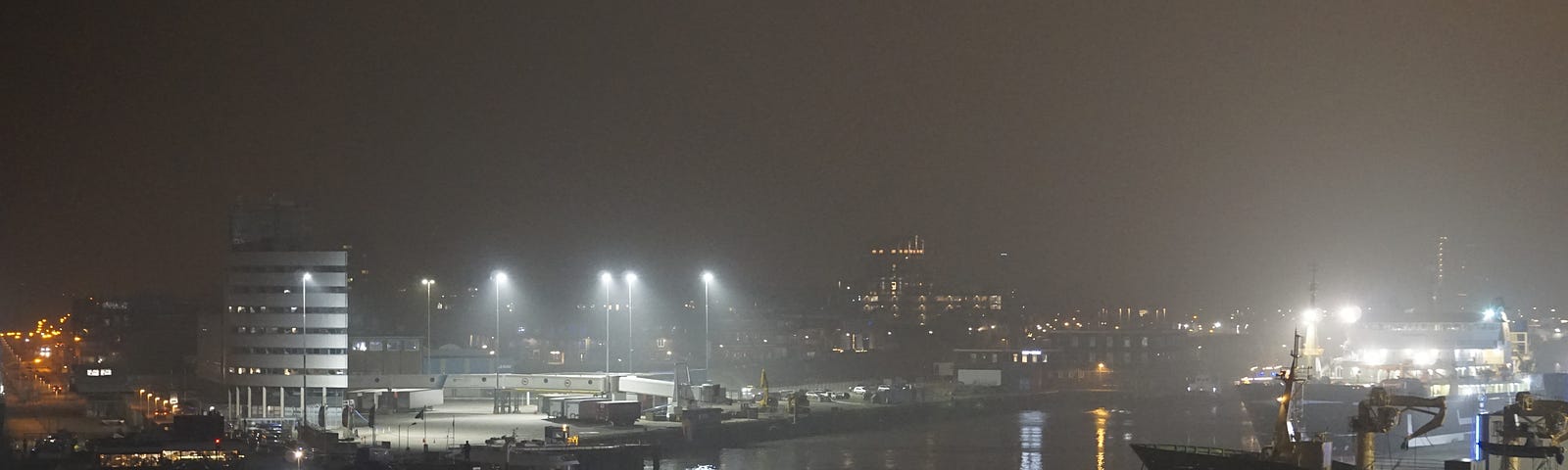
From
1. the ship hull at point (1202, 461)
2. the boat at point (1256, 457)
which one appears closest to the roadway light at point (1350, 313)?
the boat at point (1256, 457)

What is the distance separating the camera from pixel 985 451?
40094mm

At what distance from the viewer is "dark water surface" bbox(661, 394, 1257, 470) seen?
1416 inches

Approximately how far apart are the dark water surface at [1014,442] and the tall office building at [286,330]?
11.3m

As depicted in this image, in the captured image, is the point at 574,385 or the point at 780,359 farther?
the point at 780,359

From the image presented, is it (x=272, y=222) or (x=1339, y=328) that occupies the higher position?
(x=272, y=222)

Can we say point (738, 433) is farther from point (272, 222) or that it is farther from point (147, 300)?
point (147, 300)

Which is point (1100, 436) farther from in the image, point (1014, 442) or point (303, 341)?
point (303, 341)

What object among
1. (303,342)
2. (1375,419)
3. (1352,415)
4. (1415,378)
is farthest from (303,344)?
(1415,378)

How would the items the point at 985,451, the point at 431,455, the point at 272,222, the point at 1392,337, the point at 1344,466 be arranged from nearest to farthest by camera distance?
the point at 1344,466 → the point at 431,455 → the point at 985,451 → the point at 272,222 → the point at 1392,337

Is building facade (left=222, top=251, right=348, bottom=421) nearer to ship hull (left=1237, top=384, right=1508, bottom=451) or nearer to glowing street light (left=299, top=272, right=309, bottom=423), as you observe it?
glowing street light (left=299, top=272, right=309, bottom=423)

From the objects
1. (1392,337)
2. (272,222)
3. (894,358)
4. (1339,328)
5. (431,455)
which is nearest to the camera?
(431,455)

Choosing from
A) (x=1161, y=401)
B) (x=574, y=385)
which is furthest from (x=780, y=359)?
(x=574, y=385)

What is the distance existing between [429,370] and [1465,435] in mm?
29999

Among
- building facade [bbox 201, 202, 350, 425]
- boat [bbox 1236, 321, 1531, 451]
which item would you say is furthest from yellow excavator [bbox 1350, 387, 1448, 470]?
building facade [bbox 201, 202, 350, 425]
